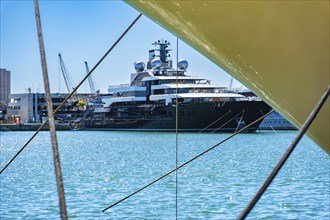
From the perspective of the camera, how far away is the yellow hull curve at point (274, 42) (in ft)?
8.06

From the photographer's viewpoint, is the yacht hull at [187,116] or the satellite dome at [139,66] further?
the satellite dome at [139,66]

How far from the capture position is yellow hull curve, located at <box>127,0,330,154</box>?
2.46 meters

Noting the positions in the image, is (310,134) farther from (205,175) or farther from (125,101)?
(125,101)

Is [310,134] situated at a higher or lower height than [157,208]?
higher

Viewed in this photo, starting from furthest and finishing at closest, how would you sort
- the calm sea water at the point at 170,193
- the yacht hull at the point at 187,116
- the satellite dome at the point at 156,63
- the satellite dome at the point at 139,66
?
the satellite dome at the point at 139,66
the satellite dome at the point at 156,63
the yacht hull at the point at 187,116
the calm sea water at the point at 170,193

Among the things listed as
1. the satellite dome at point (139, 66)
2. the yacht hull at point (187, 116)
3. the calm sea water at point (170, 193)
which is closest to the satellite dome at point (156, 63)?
the satellite dome at point (139, 66)

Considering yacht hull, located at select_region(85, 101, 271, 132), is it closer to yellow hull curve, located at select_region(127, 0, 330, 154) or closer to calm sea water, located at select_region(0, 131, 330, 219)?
calm sea water, located at select_region(0, 131, 330, 219)

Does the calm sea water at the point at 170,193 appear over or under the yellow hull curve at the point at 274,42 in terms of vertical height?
under

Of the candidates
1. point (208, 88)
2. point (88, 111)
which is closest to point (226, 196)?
point (208, 88)

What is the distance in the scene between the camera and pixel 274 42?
2539 mm

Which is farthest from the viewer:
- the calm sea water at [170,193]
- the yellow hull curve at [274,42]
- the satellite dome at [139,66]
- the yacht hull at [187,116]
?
the satellite dome at [139,66]

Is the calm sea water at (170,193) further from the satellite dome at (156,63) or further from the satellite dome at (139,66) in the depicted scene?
the satellite dome at (139,66)

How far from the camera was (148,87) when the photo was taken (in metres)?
70.8

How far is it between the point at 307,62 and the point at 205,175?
16.2 meters
